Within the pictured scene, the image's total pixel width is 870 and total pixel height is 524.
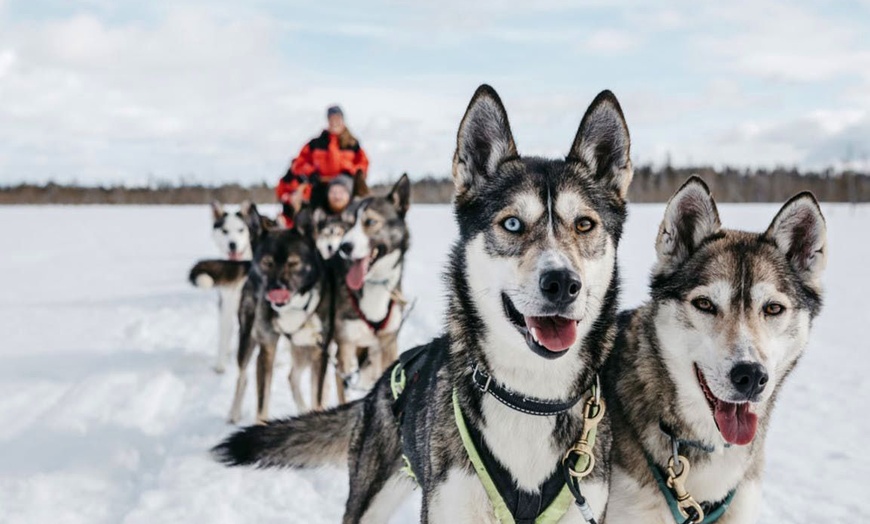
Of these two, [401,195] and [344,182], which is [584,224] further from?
[344,182]

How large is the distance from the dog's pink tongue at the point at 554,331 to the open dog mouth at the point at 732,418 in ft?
1.87

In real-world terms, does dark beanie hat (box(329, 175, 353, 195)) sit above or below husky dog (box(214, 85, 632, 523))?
above

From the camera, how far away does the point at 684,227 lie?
2.71 meters

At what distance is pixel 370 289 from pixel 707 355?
136 inches

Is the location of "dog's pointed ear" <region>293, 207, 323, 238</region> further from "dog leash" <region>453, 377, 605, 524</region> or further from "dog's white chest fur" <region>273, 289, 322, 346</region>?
"dog leash" <region>453, 377, 605, 524</region>

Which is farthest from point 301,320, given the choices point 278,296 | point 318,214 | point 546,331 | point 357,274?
point 546,331

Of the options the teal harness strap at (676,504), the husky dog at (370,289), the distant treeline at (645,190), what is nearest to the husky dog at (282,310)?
the husky dog at (370,289)

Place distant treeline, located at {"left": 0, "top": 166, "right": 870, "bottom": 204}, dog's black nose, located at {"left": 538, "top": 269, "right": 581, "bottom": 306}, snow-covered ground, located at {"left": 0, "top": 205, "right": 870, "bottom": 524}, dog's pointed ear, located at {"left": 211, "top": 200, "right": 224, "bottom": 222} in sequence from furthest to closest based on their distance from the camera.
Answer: distant treeline, located at {"left": 0, "top": 166, "right": 870, "bottom": 204} < dog's pointed ear, located at {"left": 211, "top": 200, "right": 224, "bottom": 222} < snow-covered ground, located at {"left": 0, "top": 205, "right": 870, "bottom": 524} < dog's black nose, located at {"left": 538, "top": 269, "right": 581, "bottom": 306}

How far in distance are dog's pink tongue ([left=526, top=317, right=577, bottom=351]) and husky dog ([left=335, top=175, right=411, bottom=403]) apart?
3.17 metres

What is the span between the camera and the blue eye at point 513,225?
227 centimetres

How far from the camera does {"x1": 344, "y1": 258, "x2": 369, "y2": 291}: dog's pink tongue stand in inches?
215

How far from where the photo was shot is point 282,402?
18.7ft

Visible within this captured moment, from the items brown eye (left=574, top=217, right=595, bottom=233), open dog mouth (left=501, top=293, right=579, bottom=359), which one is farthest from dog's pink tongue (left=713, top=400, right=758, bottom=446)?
brown eye (left=574, top=217, right=595, bottom=233)

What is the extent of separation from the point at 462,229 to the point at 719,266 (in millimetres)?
921
